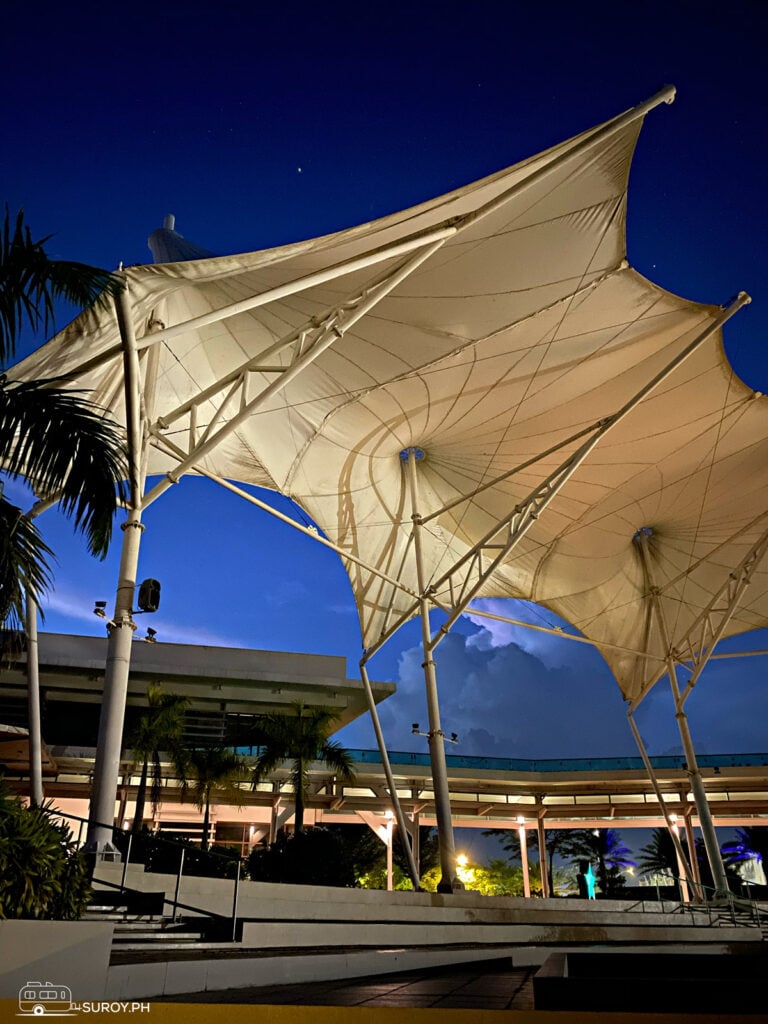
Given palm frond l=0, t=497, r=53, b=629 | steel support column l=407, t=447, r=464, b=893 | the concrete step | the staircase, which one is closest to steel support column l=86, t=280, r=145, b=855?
the staircase

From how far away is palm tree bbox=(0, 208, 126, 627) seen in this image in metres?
6.47

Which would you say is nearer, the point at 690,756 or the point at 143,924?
the point at 143,924

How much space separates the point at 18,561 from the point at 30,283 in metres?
2.66

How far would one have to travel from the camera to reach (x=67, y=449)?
22.0 ft

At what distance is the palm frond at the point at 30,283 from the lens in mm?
6457

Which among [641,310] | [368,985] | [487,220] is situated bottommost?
[368,985]

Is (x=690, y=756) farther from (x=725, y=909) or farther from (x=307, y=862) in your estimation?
(x=307, y=862)

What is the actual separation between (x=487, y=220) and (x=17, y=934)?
14.4m

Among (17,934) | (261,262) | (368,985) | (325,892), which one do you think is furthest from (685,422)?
(17,934)

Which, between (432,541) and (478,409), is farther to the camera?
(432,541)

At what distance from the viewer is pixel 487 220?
15289 millimetres

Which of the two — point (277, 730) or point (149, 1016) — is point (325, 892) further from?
point (277, 730)

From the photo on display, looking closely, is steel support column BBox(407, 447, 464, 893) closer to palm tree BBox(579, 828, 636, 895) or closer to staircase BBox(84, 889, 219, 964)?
staircase BBox(84, 889, 219, 964)

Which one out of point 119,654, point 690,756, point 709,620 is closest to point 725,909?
point 690,756
